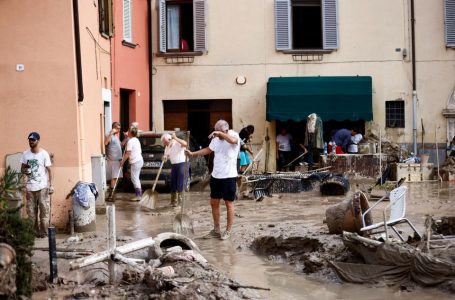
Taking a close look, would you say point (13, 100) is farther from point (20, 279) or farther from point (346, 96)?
point (346, 96)

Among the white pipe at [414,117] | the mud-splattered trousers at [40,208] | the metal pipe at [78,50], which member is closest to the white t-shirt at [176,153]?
the metal pipe at [78,50]

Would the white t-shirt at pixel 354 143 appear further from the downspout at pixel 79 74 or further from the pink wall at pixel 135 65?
the downspout at pixel 79 74

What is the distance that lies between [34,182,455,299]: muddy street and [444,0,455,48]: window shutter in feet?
25.4

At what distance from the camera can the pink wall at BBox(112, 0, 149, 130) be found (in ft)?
69.3

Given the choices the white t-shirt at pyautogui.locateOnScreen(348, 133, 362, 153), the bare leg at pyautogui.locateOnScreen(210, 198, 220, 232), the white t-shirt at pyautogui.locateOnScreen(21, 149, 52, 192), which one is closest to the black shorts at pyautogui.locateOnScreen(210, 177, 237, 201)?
the bare leg at pyautogui.locateOnScreen(210, 198, 220, 232)

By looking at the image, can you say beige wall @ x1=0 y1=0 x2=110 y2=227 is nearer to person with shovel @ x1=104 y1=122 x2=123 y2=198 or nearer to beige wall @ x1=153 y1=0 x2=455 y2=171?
person with shovel @ x1=104 y1=122 x2=123 y2=198

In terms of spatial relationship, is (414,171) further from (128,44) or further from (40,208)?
(40,208)

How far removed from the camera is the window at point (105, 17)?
62.5 ft

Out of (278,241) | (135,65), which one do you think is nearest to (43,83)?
(278,241)

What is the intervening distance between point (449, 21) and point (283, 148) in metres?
6.41

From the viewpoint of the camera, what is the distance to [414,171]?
22.0 metres

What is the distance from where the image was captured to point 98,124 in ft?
49.6

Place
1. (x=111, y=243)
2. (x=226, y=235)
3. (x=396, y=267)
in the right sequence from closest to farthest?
(x=111, y=243), (x=396, y=267), (x=226, y=235)

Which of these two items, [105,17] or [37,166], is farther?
[105,17]
